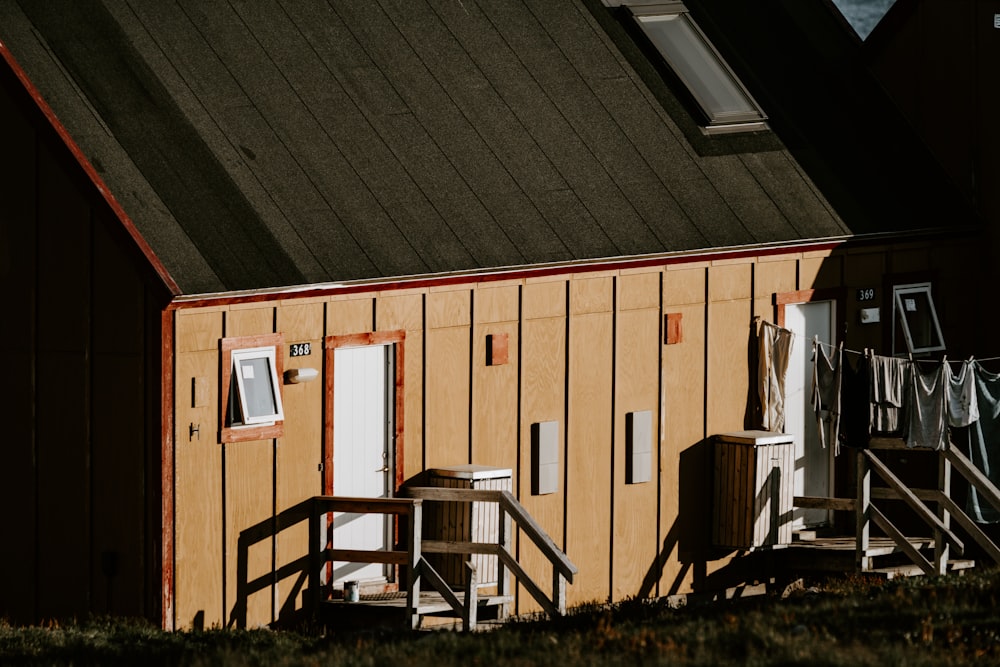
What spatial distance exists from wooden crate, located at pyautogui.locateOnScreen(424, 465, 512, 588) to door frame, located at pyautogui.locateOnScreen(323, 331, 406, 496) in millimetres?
441

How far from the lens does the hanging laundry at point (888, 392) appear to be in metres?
20.7

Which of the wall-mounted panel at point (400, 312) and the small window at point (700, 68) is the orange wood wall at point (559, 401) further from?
the small window at point (700, 68)

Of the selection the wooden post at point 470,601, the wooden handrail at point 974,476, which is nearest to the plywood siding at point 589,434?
the wooden post at point 470,601

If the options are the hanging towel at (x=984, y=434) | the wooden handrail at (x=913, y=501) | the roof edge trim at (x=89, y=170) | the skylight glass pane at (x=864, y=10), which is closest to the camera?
the roof edge trim at (x=89, y=170)

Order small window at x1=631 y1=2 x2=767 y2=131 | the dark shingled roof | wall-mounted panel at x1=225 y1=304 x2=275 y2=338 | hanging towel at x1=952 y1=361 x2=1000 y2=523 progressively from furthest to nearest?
1. small window at x1=631 y1=2 x2=767 y2=131
2. hanging towel at x1=952 y1=361 x2=1000 y2=523
3. the dark shingled roof
4. wall-mounted panel at x1=225 y1=304 x2=275 y2=338

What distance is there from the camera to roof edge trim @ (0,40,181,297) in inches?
636

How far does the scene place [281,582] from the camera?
17344mm

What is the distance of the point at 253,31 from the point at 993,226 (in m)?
9.70

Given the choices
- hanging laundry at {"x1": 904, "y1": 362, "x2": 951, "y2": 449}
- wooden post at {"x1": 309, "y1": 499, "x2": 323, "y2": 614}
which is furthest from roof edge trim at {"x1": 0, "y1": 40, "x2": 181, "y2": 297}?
hanging laundry at {"x1": 904, "y1": 362, "x2": 951, "y2": 449}

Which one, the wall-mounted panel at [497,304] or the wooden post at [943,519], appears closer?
the wall-mounted panel at [497,304]

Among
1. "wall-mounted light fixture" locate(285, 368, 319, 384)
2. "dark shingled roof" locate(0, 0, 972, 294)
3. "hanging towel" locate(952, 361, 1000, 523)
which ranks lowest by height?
"hanging towel" locate(952, 361, 1000, 523)

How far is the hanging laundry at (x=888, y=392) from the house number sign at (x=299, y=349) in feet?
22.5

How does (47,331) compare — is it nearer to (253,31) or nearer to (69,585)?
(69,585)

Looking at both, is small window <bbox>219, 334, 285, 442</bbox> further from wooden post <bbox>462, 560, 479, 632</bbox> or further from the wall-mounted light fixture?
wooden post <bbox>462, 560, 479, 632</bbox>
